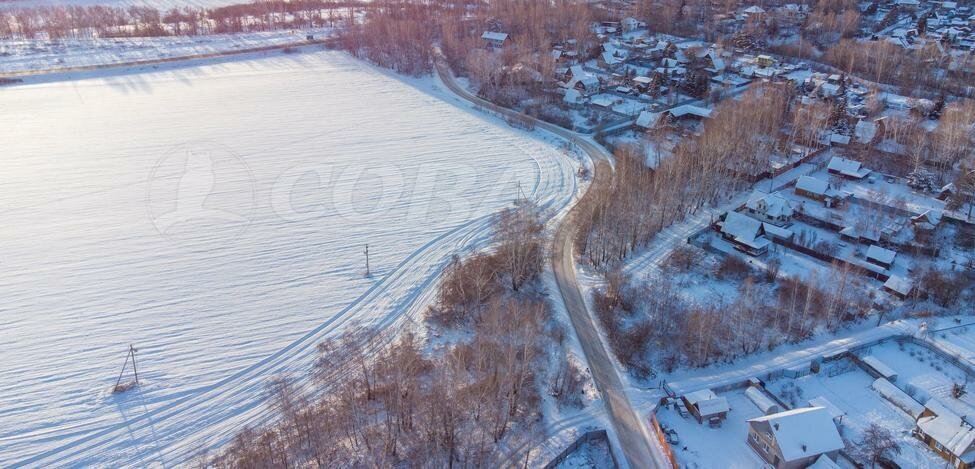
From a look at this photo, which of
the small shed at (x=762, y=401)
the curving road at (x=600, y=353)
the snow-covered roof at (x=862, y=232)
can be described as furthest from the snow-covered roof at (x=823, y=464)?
the snow-covered roof at (x=862, y=232)

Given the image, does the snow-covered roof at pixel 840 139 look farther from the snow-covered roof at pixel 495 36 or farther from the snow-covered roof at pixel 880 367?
the snow-covered roof at pixel 495 36

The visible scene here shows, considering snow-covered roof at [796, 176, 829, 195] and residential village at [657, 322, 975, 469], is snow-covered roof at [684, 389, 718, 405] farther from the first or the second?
snow-covered roof at [796, 176, 829, 195]

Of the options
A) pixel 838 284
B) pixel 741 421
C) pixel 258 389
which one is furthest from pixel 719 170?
pixel 258 389

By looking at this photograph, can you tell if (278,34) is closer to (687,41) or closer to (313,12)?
(313,12)

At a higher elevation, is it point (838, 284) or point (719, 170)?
point (719, 170)

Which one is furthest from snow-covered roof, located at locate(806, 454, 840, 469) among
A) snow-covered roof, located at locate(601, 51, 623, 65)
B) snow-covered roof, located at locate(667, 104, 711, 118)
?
snow-covered roof, located at locate(601, 51, 623, 65)

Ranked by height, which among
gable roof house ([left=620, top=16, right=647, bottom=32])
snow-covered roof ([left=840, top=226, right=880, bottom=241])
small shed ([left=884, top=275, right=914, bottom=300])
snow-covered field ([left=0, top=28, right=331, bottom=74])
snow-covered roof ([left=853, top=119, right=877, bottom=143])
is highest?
gable roof house ([left=620, top=16, right=647, bottom=32])
